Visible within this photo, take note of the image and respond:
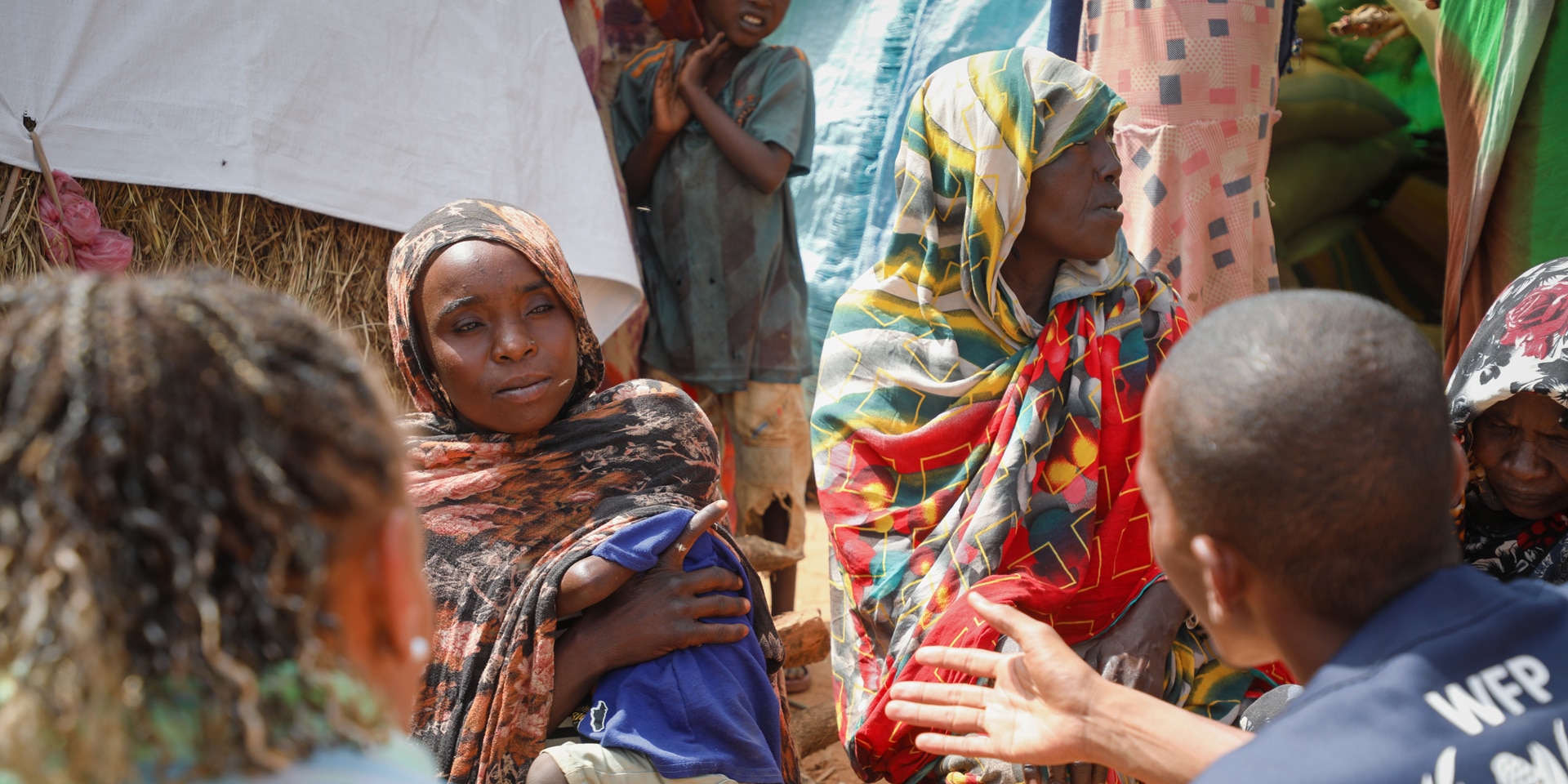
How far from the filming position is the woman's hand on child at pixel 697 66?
452 cm

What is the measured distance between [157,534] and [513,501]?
1.71 meters

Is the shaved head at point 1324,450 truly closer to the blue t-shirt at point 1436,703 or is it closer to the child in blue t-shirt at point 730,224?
the blue t-shirt at point 1436,703

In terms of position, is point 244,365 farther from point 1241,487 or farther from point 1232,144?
point 1232,144

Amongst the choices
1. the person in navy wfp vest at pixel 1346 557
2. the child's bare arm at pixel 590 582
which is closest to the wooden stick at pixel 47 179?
the child's bare arm at pixel 590 582

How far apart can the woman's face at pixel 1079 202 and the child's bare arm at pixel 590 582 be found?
1.43 metres

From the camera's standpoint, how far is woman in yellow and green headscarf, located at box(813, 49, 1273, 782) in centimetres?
265

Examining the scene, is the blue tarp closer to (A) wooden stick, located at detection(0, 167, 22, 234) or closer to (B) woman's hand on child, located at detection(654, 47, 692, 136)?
(B) woman's hand on child, located at detection(654, 47, 692, 136)

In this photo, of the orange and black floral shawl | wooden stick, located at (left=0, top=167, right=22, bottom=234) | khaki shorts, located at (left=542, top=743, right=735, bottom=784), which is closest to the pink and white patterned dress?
the orange and black floral shawl

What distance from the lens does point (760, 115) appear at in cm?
453

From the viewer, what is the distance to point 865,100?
628 centimetres

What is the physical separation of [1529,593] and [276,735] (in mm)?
1401

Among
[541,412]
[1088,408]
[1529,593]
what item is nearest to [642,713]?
[541,412]

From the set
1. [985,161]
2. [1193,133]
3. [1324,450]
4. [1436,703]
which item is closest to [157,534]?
[1324,450]

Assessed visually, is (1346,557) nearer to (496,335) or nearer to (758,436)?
(496,335)
